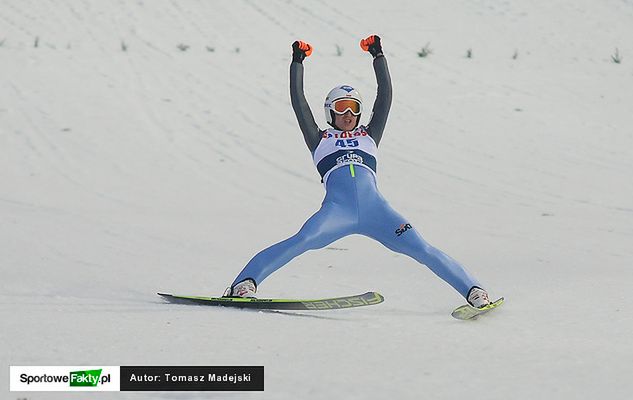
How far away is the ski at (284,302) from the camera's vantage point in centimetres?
498

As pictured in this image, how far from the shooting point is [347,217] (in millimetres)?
5230

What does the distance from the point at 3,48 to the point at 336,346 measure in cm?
1017

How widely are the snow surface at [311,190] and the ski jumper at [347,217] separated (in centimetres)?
33

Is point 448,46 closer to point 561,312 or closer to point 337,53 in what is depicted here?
point 337,53

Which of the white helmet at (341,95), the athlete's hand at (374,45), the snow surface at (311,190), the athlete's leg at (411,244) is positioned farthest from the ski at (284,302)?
the athlete's hand at (374,45)

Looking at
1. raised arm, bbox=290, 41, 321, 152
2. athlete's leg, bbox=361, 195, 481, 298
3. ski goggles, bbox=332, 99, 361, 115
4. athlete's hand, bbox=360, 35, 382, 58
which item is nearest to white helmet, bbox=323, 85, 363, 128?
ski goggles, bbox=332, 99, 361, 115

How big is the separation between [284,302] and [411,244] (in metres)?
0.73

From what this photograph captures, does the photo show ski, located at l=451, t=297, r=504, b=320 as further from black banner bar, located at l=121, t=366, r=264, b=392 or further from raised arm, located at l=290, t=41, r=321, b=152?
black banner bar, located at l=121, t=366, r=264, b=392

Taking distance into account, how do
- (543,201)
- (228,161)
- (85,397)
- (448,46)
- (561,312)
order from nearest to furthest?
(85,397) < (561,312) < (543,201) < (228,161) < (448,46)

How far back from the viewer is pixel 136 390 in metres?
3.56

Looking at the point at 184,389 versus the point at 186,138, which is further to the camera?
the point at 186,138

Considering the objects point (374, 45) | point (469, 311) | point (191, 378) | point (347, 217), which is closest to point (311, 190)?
point (374, 45)

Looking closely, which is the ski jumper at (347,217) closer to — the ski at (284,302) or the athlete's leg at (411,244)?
the athlete's leg at (411,244)

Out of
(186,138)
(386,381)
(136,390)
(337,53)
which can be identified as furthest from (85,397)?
(337,53)
